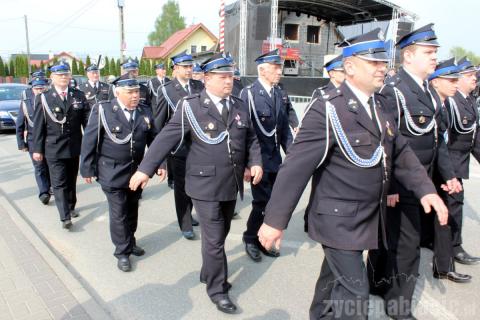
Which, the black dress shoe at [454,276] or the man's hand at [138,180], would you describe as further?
the black dress shoe at [454,276]

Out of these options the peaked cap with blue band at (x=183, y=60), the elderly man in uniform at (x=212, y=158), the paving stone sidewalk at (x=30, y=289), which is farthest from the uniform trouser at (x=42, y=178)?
the elderly man in uniform at (x=212, y=158)

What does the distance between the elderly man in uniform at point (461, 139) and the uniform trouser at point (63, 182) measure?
4415 mm

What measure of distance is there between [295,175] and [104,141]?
2.56 metres

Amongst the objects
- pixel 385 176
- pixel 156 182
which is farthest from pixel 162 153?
pixel 156 182

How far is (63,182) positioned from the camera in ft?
17.8

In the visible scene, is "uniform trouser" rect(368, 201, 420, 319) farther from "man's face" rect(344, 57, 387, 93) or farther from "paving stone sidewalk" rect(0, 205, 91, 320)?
"paving stone sidewalk" rect(0, 205, 91, 320)

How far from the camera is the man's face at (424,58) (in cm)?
317

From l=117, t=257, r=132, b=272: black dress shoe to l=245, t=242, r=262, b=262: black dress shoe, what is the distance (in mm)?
1218

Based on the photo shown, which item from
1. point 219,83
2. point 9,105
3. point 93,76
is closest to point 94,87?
point 93,76

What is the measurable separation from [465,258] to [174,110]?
378 centimetres

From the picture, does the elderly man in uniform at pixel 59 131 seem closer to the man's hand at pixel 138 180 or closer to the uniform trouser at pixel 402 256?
the man's hand at pixel 138 180

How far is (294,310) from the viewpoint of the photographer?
336 cm

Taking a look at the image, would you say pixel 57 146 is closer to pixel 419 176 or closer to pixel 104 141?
pixel 104 141

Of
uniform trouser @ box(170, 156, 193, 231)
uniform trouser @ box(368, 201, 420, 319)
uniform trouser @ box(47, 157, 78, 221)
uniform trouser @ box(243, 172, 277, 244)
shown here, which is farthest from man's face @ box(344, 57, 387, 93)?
uniform trouser @ box(47, 157, 78, 221)
